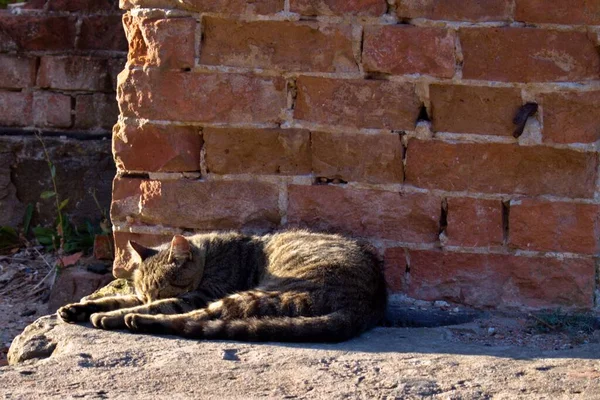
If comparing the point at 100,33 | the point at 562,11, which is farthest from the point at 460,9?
the point at 100,33

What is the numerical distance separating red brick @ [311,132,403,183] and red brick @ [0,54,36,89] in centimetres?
213

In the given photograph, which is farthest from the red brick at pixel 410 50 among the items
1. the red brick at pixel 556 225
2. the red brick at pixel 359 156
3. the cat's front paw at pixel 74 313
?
the cat's front paw at pixel 74 313

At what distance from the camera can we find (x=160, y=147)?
3873 millimetres

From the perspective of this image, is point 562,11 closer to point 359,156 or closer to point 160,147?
point 359,156

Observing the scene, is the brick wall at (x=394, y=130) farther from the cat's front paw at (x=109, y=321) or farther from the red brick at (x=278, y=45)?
the cat's front paw at (x=109, y=321)

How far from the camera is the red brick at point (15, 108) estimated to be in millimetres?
5191

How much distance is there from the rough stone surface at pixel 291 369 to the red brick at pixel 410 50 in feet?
3.47

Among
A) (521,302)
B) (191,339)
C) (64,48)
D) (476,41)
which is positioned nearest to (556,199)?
(521,302)

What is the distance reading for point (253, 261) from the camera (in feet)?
13.0

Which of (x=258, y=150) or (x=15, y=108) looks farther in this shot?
(x=15, y=108)

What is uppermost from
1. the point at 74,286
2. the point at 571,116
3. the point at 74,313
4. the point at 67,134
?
the point at 571,116

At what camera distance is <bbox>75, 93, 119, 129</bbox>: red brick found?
516 centimetres

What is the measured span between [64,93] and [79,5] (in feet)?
1.68

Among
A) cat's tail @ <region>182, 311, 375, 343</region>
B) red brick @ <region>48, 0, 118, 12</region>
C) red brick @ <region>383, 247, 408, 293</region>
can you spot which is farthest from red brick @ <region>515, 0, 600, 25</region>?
red brick @ <region>48, 0, 118, 12</region>
